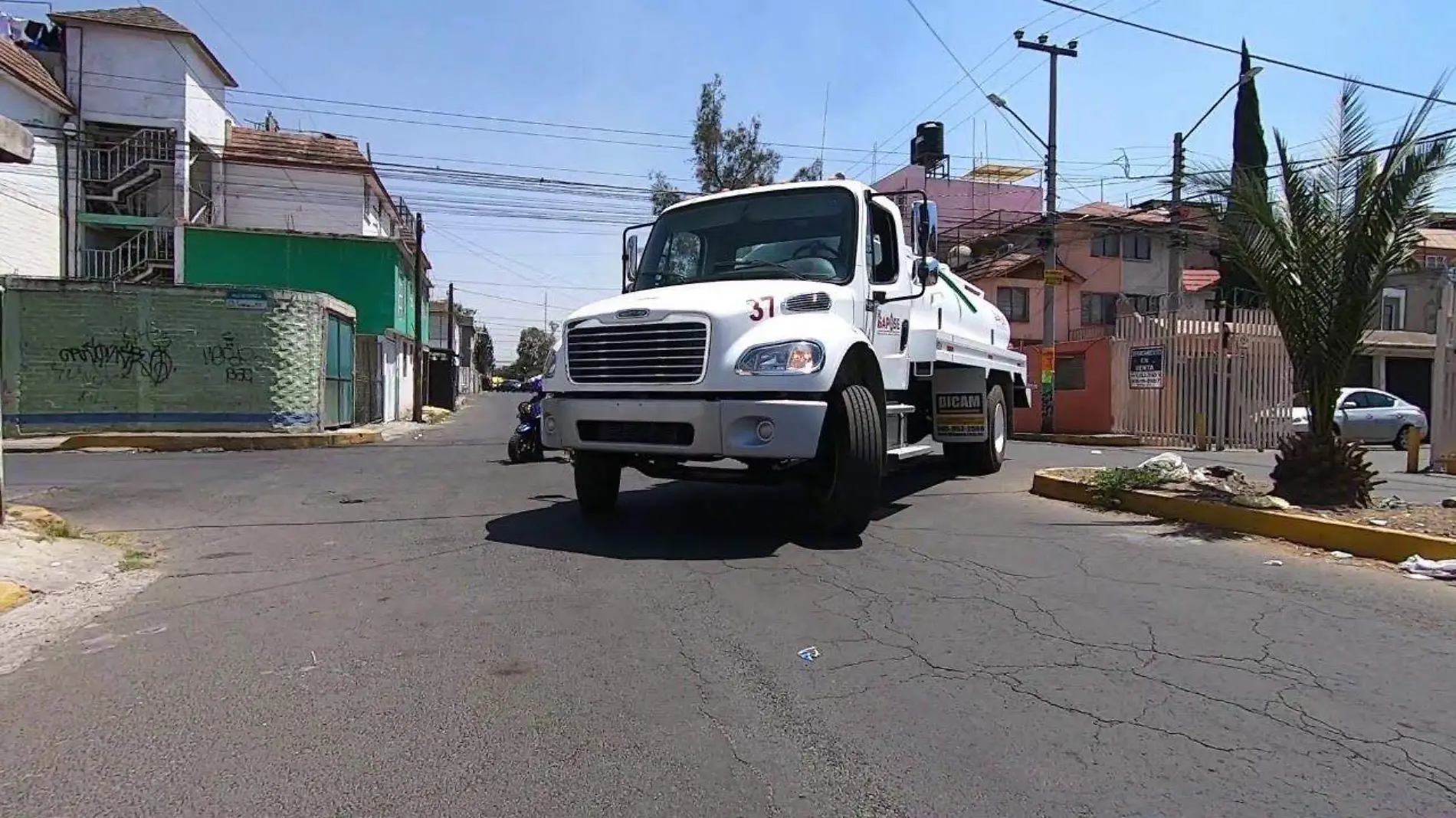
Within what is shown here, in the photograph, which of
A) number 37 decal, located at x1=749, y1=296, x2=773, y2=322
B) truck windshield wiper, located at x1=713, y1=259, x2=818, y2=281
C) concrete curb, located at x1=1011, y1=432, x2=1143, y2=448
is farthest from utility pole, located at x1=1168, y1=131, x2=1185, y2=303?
number 37 decal, located at x1=749, y1=296, x2=773, y2=322

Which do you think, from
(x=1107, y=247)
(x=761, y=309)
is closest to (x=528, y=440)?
(x=761, y=309)

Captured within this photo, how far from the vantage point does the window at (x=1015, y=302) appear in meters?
40.3

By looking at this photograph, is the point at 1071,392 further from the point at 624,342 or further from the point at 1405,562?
the point at 624,342

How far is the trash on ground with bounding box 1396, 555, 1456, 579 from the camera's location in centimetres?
656

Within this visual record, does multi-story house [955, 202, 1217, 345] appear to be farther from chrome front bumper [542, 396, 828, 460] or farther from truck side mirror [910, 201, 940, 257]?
chrome front bumper [542, 396, 828, 460]

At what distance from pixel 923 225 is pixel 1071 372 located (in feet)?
51.3

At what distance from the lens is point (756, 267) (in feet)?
26.3

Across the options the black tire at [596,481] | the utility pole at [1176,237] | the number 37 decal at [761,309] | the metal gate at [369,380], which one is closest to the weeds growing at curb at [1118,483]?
the number 37 decal at [761,309]

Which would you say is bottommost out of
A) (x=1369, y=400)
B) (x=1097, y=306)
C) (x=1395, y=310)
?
(x=1369, y=400)

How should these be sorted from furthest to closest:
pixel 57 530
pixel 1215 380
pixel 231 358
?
pixel 231 358, pixel 1215 380, pixel 57 530

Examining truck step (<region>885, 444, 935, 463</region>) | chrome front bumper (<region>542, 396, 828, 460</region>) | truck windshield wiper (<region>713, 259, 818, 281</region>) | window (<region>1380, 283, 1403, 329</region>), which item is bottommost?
truck step (<region>885, 444, 935, 463</region>)

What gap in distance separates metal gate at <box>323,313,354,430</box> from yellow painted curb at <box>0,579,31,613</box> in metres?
15.5

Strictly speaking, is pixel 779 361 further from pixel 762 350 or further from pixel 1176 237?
pixel 1176 237

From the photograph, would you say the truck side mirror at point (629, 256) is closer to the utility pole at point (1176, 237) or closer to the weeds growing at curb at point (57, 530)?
the weeds growing at curb at point (57, 530)
